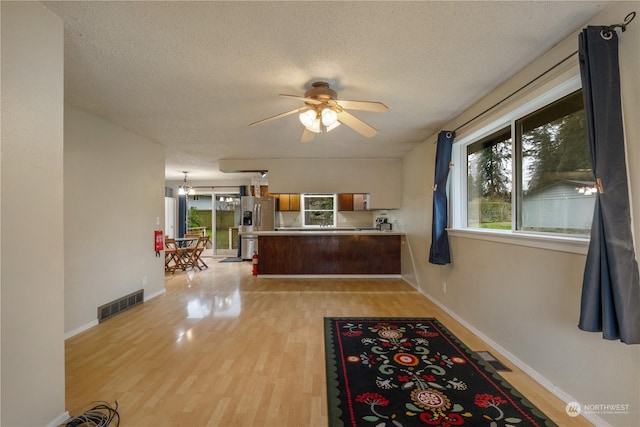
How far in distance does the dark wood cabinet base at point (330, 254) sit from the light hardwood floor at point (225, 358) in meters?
1.12

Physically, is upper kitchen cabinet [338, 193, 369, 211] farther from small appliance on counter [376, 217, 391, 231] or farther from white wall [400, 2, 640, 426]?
white wall [400, 2, 640, 426]

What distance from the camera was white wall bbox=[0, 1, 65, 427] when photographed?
1335 mm

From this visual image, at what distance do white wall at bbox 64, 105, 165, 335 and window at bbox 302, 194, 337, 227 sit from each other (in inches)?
144

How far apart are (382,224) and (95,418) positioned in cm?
555

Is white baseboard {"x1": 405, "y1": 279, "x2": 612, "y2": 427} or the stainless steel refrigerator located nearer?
white baseboard {"x1": 405, "y1": 279, "x2": 612, "y2": 427}

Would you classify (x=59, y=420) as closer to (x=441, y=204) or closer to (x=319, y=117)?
(x=319, y=117)

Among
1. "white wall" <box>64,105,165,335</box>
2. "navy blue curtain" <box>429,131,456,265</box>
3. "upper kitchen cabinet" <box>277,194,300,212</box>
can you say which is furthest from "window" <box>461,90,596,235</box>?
"upper kitchen cabinet" <box>277,194,300,212</box>

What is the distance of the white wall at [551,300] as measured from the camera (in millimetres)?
1466

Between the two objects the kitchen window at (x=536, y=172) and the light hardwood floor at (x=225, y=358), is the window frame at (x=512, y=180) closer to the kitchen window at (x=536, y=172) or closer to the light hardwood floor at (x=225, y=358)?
the kitchen window at (x=536, y=172)

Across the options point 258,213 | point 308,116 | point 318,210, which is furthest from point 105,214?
point 318,210

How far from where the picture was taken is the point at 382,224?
21.0 feet

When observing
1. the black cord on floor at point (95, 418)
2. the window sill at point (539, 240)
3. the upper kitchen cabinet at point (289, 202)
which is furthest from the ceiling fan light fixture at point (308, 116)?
the upper kitchen cabinet at point (289, 202)

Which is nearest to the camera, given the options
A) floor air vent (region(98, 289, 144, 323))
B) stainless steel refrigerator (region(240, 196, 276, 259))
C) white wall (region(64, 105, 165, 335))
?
white wall (region(64, 105, 165, 335))

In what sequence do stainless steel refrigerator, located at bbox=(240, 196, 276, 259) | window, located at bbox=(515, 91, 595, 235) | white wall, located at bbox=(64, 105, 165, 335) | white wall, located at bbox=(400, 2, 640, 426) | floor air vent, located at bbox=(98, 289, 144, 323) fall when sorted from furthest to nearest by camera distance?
1. stainless steel refrigerator, located at bbox=(240, 196, 276, 259)
2. floor air vent, located at bbox=(98, 289, 144, 323)
3. white wall, located at bbox=(64, 105, 165, 335)
4. window, located at bbox=(515, 91, 595, 235)
5. white wall, located at bbox=(400, 2, 640, 426)
